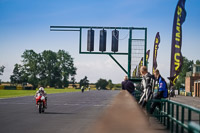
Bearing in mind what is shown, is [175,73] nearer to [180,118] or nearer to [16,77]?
[180,118]

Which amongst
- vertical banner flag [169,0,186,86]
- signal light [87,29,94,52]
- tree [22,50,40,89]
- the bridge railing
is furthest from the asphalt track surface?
tree [22,50,40,89]

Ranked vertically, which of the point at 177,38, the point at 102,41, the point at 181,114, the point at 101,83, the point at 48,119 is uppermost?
the point at 102,41

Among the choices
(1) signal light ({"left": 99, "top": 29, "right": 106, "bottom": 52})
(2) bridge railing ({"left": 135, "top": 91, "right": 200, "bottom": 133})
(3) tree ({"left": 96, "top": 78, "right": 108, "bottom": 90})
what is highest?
(1) signal light ({"left": 99, "top": 29, "right": 106, "bottom": 52})

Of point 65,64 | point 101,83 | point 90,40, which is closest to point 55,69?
point 65,64

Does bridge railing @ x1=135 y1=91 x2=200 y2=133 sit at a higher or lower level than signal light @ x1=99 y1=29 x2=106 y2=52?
lower

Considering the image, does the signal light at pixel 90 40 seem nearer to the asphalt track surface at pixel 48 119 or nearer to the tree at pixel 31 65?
the asphalt track surface at pixel 48 119

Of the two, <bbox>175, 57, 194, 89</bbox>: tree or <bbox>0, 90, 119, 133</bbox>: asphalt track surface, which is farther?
<bbox>175, 57, 194, 89</bbox>: tree

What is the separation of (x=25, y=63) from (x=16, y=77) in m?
67.3

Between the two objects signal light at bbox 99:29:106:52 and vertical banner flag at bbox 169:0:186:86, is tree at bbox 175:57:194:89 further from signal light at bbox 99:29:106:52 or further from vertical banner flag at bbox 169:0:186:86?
vertical banner flag at bbox 169:0:186:86

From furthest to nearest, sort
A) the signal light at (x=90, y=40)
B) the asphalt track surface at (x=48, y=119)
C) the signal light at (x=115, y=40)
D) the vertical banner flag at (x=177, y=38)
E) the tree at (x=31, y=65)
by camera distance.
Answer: the tree at (x=31, y=65), the signal light at (x=90, y=40), the signal light at (x=115, y=40), the vertical banner flag at (x=177, y=38), the asphalt track surface at (x=48, y=119)

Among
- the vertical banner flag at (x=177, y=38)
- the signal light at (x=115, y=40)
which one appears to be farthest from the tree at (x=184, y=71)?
the vertical banner flag at (x=177, y=38)

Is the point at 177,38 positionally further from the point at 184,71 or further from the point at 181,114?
the point at 184,71

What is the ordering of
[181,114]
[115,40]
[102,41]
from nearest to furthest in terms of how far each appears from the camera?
[181,114] < [115,40] < [102,41]

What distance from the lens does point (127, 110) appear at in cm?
141
